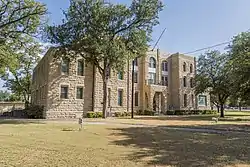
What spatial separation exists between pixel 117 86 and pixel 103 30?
9.91 meters

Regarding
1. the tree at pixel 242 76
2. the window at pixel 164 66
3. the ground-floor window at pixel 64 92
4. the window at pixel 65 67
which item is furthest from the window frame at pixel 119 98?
the tree at pixel 242 76

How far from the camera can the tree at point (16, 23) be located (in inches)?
965

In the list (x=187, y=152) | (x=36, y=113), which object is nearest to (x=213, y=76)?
(x=36, y=113)

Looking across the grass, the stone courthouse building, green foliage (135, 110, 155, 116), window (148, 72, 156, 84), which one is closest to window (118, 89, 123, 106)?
the stone courthouse building

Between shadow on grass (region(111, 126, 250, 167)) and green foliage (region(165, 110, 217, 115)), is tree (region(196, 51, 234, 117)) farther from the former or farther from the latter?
shadow on grass (region(111, 126, 250, 167))

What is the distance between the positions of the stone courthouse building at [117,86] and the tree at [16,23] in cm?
345

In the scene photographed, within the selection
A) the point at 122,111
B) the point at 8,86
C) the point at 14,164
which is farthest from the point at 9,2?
the point at 8,86

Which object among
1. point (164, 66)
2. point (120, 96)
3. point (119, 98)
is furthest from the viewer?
point (164, 66)

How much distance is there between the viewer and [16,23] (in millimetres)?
26062

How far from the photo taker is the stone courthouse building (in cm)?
2926

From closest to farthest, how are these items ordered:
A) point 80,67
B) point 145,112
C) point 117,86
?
point 80,67 → point 117,86 → point 145,112

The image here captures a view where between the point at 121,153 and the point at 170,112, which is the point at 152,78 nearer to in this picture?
the point at 170,112

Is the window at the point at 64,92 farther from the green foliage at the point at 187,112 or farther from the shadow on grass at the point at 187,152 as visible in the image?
the shadow on grass at the point at 187,152

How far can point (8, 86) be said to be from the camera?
4972 cm
